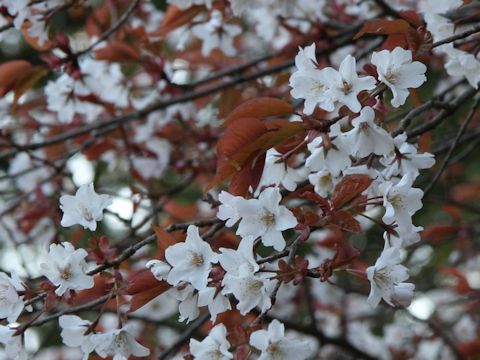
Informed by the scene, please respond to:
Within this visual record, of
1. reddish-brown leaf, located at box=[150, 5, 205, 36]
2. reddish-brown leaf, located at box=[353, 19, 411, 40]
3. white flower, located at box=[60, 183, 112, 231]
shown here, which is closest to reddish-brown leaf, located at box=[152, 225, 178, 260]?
white flower, located at box=[60, 183, 112, 231]

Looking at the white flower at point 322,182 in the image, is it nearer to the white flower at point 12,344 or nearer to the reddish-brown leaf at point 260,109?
the reddish-brown leaf at point 260,109

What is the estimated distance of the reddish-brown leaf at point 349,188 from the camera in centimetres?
112

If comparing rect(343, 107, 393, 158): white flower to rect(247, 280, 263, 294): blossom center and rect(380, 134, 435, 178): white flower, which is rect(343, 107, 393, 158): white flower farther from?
rect(247, 280, 263, 294): blossom center

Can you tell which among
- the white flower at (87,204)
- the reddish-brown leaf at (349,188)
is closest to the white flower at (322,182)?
the reddish-brown leaf at (349,188)

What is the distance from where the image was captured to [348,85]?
108 cm

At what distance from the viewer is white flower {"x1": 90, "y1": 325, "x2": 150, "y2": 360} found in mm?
1150

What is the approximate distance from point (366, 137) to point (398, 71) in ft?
0.35

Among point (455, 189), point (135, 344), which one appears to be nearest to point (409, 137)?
point (135, 344)

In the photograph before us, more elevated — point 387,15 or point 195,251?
point 195,251

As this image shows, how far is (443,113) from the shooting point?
57.2 inches

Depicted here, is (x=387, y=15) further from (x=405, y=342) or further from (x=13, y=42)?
(x=13, y=42)

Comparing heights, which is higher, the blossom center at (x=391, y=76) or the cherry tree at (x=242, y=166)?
the blossom center at (x=391, y=76)

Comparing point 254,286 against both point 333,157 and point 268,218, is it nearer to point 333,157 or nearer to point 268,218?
point 268,218

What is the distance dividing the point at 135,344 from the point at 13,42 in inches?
126
